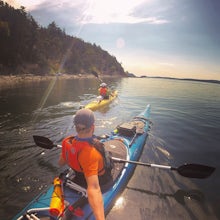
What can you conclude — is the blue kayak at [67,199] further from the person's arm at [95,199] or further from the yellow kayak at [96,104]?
the yellow kayak at [96,104]

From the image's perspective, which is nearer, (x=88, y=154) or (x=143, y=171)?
(x=88, y=154)

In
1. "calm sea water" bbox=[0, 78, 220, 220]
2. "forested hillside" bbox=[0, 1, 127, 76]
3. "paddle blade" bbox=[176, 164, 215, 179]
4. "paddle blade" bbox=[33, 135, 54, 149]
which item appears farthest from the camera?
"forested hillside" bbox=[0, 1, 127, 76]

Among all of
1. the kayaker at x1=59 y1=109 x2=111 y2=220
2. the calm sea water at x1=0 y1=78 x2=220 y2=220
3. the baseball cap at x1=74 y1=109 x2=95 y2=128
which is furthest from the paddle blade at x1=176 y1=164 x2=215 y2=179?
the baseball cap at x1=74 y1=109 x2=95 y2=128

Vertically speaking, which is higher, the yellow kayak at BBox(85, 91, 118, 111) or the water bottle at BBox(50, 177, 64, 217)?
the water bottle at BBox(50, 177, 64, 217)

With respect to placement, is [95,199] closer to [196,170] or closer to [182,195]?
[196,170]

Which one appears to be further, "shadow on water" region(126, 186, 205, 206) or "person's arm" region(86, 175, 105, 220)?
"shadow on water" region(126, 186, 205, 206)

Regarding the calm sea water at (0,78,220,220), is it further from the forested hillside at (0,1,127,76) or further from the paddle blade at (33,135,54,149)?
the forested hillside at (0,1,127,76)

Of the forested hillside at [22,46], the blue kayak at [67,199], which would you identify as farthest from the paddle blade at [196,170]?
the forested hillside at [22,46]

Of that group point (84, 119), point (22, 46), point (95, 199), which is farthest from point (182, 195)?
point (22, 46)

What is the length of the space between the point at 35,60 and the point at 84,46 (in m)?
57.1

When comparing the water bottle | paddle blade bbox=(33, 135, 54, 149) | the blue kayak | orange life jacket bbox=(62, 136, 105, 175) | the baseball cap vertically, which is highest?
the baseball cap

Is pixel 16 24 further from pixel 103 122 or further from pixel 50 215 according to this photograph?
pixel 50 215

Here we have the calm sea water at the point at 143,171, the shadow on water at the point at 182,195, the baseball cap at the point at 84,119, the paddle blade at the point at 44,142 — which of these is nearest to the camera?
the baseball cap at the point at 84,119

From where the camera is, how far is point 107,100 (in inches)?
627
